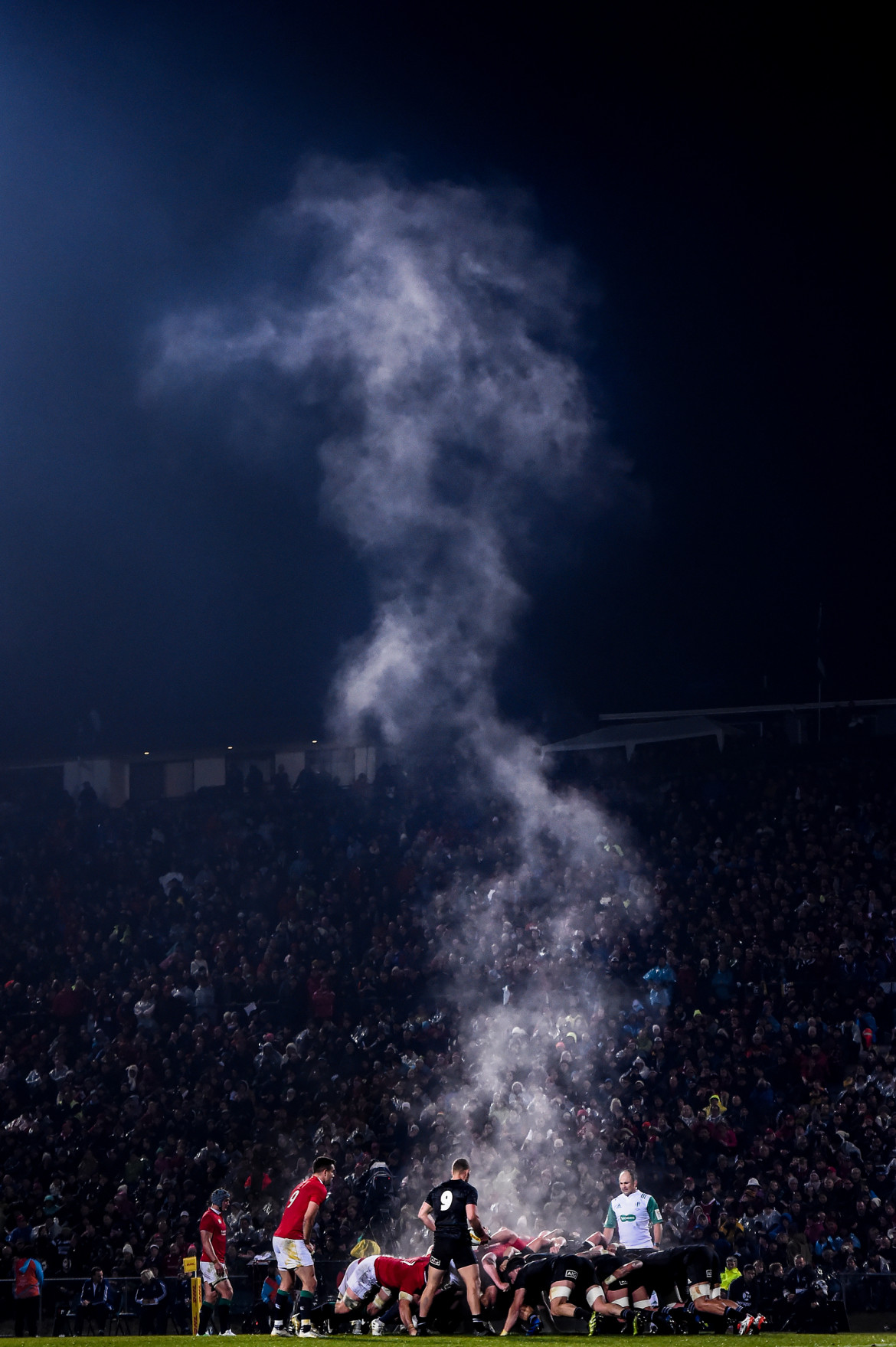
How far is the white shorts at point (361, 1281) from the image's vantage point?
1229cm

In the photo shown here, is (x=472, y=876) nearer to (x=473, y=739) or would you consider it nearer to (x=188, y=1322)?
(x=473, y=739)

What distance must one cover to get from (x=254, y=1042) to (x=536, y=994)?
467 centimetres

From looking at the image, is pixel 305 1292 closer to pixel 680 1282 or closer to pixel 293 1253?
pixel 293 1253

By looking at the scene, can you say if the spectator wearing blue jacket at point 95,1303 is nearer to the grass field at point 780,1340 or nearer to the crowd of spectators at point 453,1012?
the crowd of spectators at point 453,1012

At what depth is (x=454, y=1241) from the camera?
38.8 ft

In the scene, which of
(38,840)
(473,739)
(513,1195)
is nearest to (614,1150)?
(513,1195)

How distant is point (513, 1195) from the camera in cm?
1864

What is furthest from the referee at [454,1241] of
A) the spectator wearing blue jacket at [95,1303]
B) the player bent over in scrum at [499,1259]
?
the spectator wearing blue jacket at [95,1303]

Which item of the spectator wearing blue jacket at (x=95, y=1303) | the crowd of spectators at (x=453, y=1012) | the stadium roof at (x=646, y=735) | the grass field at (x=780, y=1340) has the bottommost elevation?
the spectator wearing blue jacket at (x=95, y=1303)

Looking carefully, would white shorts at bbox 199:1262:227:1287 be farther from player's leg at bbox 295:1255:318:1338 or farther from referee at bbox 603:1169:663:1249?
referee at bbox 603:1169:663:1249

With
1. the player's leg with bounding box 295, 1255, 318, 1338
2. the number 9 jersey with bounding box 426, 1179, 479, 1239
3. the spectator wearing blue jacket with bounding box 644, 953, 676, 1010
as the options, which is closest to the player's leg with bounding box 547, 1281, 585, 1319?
the number 9 jersey with bounding box 426, 1179, 479, 1239

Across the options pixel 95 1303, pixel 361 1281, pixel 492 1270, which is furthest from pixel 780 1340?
pixel 95 1303

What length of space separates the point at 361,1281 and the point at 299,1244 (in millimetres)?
652

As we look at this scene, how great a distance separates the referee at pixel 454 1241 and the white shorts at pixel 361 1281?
0.52m
